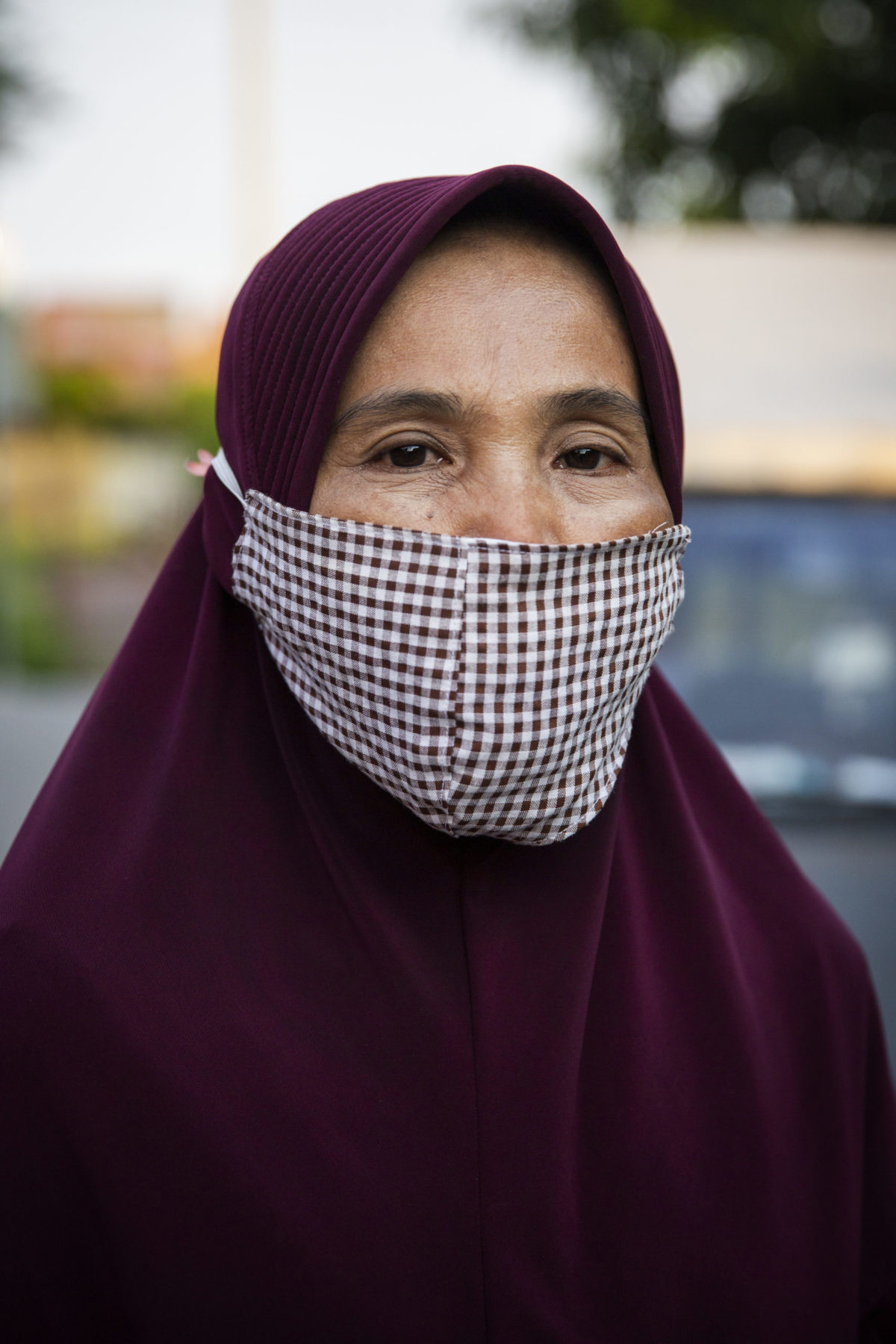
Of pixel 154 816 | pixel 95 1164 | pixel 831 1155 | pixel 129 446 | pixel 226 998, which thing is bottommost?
pixel 831 1155

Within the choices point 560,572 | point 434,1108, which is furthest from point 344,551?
point 434,1108

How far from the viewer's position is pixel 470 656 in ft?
3.75

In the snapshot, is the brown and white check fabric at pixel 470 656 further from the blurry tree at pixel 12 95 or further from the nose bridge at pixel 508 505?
the blurry tree at pixel 12 95

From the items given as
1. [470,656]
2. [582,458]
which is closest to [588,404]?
[582,458]

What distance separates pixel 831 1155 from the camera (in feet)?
5.06

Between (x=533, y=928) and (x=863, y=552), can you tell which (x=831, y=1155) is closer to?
(x=533, y=928)

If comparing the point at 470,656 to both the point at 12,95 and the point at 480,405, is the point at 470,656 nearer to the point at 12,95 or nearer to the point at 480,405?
the point at 480,405

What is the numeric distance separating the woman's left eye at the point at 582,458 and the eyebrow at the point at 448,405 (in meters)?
0.04

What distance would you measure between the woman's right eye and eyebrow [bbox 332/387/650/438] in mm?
38

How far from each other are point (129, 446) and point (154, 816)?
10.5m

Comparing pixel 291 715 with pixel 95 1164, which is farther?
pixel 291 715

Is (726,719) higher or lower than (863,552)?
lower

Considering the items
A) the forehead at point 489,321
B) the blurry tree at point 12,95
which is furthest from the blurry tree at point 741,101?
the forehead at point 489,321

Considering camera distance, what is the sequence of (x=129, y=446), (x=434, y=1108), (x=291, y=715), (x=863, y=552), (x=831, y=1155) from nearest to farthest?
1. (x=434, y=1108)
2. (x=291, y=715)
3. (x=831, y=1155)
4. (x=863, y=552)
5. (x=129, y=446)
